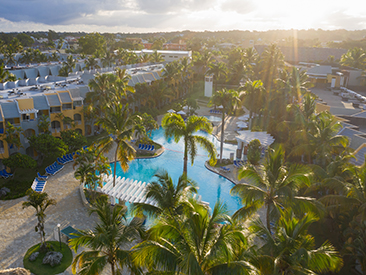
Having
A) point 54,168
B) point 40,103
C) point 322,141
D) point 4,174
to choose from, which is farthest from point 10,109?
point 322,141

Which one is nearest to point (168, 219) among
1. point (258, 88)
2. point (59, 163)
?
point (59, 163)

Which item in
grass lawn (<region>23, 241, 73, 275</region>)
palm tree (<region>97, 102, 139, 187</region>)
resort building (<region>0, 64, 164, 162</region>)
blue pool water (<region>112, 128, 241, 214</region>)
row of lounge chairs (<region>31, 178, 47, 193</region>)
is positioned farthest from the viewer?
resort building (<region>0, 64, 164, 162</region>)

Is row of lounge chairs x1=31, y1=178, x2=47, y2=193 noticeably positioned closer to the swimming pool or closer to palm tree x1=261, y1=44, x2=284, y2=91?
the swimming pool

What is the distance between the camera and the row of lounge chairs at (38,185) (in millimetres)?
28770

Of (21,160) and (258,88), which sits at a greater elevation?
(258,88)

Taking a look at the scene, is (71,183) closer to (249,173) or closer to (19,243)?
(19,243)

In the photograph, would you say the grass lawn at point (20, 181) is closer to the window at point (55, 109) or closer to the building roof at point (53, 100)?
the window at point (55, 109)

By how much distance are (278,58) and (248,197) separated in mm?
50049

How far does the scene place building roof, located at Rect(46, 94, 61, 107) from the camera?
3977cm

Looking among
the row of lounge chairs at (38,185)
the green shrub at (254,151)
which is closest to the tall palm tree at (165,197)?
the row of lounge chairs at (38,185)

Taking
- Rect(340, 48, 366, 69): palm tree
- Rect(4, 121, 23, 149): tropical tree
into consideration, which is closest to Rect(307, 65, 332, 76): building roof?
Rect(340, 48, 366, 69): palm tree

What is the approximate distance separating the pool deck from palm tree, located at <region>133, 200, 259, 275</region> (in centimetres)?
997

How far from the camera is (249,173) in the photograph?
60.8 feet

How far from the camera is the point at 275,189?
58.4 ft
